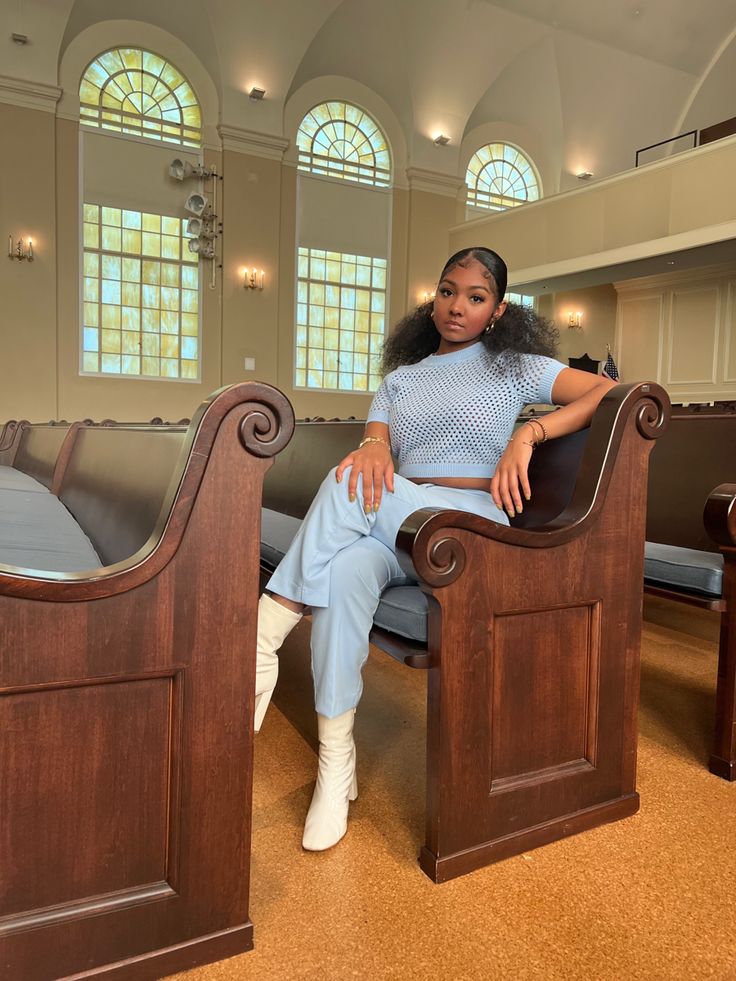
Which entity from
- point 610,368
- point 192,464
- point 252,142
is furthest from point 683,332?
point 192,464

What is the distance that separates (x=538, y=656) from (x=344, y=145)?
34.3 feet

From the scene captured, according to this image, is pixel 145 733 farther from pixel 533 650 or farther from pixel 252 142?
pixel 252 142

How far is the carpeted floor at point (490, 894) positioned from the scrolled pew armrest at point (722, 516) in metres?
0.51

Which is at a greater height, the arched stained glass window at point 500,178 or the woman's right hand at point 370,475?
the arched stained glass window at point 500,178

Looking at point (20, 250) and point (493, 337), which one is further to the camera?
point (20, 250)

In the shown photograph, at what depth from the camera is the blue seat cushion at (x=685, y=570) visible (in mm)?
1580

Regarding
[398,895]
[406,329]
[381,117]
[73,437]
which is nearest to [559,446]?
[406,329]

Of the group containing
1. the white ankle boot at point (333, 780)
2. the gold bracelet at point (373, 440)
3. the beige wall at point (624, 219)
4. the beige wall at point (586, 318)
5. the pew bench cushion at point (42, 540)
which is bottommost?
the white ankle boot at point (333, 780)

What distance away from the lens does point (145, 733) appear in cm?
93

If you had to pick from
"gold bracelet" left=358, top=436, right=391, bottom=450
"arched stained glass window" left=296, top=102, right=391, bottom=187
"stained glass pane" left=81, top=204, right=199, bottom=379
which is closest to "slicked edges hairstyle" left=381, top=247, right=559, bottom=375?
"gold bracelet" left=358, top=436, right=391, bottom=450

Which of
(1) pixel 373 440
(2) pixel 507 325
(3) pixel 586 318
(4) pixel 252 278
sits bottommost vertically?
(1) pixel 373 440

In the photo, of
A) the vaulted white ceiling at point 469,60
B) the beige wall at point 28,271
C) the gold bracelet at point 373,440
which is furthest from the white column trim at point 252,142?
the gold bracelet at point 373,440

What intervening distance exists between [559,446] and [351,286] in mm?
9358

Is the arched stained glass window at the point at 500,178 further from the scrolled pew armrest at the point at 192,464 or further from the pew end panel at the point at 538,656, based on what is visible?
the scrolled pew armrest at the point at 192,464
